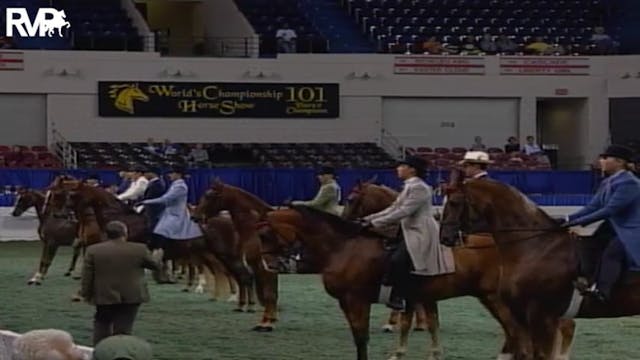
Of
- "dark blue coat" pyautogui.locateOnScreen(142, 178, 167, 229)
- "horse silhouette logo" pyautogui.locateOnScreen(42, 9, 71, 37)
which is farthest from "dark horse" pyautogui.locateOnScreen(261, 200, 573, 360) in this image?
"horse silhouette logo" pyautogui.locateOnScreen(42, 9, 71, 37)

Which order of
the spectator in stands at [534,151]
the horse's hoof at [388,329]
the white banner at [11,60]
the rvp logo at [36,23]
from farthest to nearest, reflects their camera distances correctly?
the rvp logo at [36,23] < the spectator in stands at [534,151] < the white banner at [11,60] < the horse's hoof at [388,329]

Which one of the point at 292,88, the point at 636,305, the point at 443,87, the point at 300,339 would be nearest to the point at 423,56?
the point at 443,87

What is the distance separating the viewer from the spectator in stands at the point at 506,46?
43.4 metres

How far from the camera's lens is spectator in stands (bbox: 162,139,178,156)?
38.3 meters

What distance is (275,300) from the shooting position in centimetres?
1695

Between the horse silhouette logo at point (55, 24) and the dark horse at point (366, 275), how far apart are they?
2909cm

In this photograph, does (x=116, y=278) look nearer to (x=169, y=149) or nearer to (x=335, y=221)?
(x=335, y=221)

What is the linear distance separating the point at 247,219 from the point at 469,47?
26.6m

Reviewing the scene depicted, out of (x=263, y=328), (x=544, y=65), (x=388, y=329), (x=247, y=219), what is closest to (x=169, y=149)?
(x=544, y=65)

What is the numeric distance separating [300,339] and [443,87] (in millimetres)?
27434

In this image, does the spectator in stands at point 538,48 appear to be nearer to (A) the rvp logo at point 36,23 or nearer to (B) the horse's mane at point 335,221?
(A) the rvp logo at point 36,23

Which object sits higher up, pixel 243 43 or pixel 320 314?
pixel 243 43

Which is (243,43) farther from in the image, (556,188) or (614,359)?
(614,359)

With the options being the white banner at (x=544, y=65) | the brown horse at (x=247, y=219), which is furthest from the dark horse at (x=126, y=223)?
the white banner at (x=544, y=65)
